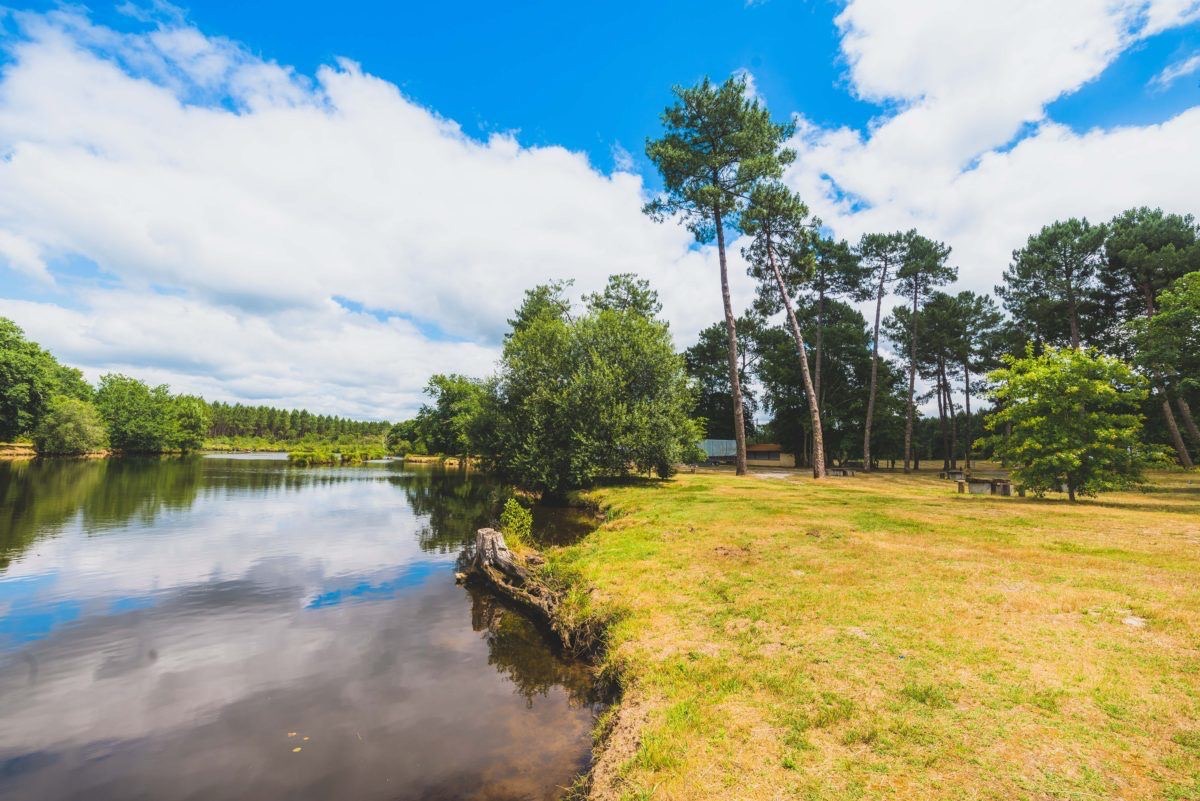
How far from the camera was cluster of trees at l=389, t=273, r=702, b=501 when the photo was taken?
27.5 meters

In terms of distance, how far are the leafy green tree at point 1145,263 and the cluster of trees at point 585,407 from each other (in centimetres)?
3190

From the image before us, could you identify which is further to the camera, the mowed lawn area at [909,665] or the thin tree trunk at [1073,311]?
the thin tree trunk at [1073,311]

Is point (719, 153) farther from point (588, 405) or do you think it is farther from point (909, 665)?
point (909, 665)

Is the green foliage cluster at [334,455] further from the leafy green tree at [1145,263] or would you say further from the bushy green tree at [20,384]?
the leafy green tree at [1145,263]

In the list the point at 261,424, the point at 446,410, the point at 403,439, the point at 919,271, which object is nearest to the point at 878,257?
the point at 919,271

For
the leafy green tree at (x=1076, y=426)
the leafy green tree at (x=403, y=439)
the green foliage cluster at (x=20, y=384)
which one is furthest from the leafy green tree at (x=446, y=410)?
the leafy green tree at (x=1076, y=426)

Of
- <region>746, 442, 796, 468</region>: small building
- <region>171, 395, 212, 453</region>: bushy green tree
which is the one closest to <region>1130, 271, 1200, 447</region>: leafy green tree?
<region>746, 442, 796, 468</region>: small building

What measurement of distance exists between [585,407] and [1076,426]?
21.1 meters

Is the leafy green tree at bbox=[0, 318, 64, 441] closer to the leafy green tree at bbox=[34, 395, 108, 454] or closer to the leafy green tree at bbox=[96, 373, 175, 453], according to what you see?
the leafy green tree at bbox=[34, 395, 108, 454]

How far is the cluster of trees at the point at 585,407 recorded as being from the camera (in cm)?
2748

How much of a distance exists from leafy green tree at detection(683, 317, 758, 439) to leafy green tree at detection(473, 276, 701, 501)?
38.7 m

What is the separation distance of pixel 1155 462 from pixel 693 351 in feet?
190

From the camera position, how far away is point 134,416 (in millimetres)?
87625

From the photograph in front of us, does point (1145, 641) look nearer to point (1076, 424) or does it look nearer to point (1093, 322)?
point (1076, 424)
